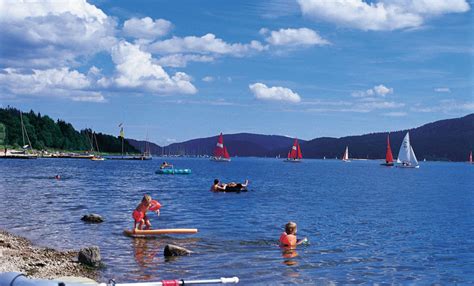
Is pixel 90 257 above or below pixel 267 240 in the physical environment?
above

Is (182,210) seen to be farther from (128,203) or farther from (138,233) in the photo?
(138,233)

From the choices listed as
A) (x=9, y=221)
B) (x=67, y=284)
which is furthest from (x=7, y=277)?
(x=9, y=221)

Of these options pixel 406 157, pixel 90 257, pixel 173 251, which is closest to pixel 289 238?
pixel 173 251

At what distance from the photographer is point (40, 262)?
17906 millimetres

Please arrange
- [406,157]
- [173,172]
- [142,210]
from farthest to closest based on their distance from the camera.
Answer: [406,157] < [173,172] < [142,210]

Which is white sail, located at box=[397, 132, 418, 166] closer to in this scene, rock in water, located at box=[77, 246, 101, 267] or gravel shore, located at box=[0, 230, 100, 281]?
gravel shore, located at box=[0, 230, 100, 281]

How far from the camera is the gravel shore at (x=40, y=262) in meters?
16.4

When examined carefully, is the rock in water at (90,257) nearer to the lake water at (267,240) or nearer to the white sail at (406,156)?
the lake water at (267,240)

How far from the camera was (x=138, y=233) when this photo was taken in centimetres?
2588

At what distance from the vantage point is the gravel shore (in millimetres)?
16375

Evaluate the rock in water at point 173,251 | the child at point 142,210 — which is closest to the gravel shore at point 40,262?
the rock in water at point 173,251

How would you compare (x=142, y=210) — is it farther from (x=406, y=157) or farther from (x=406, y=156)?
(x=406, y=157)

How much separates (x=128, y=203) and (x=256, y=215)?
519 inches

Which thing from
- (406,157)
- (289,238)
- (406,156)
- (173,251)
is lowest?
(173,251)
